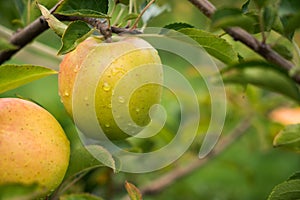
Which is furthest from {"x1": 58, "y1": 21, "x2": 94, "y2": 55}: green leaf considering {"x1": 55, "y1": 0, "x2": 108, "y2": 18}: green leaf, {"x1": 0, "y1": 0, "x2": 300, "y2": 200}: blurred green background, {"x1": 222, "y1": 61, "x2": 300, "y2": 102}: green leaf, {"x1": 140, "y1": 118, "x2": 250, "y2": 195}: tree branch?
{"x1": 140, "y1": 118, "x2": 250, "y2": 195}: tree branch

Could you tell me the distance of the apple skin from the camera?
83 centimetres

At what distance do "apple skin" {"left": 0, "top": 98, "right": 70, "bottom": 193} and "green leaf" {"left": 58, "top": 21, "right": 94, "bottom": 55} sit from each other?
0.11 meters

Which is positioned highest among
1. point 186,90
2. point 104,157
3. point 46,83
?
point 104,157

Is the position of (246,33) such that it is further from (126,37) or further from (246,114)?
(246,114)

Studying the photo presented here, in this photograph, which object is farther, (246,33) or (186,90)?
(186,90)

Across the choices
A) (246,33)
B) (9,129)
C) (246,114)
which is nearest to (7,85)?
(9,129)

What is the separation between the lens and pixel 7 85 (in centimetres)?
88

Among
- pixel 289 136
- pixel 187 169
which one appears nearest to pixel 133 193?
pixel 289 136

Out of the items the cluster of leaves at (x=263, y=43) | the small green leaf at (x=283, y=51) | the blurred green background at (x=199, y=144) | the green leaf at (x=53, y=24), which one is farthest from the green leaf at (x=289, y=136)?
the blurred green background at (x=199, y=144)

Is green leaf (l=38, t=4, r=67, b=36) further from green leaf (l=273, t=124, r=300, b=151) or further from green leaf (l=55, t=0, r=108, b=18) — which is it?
green leaf (l=273, t=124, r=300, b=151)

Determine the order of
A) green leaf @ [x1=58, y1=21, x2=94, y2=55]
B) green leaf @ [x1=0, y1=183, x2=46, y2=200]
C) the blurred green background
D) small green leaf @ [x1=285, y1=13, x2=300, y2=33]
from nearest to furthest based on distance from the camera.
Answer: green leaf @ [x1=0, y1=183, x2=46, y2=200] < small green leaf @ [x1=285, y1=13, x2=300, y2=33] < green leaf @ [x1=58, y1=21, x2=94, y2=55] < the blurred green background

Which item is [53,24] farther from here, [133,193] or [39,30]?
[133,193]

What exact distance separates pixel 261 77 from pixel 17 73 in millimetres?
358

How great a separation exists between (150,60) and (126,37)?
6 cm
